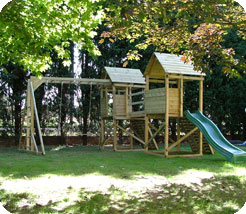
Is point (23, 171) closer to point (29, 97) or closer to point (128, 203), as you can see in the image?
point (128, 203)

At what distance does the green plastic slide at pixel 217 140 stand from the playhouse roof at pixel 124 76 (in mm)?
3825

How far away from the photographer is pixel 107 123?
70.1 feet

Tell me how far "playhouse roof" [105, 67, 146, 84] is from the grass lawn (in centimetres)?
699

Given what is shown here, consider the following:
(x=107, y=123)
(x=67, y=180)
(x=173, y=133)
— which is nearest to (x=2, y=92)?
(x=107, y=123)

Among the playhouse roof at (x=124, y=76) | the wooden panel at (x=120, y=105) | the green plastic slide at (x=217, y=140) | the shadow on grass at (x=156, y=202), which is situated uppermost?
the playhouse roof at (x=124, y=76)

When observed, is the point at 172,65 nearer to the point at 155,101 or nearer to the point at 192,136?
the point at 155,101

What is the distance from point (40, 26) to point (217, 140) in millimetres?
7496

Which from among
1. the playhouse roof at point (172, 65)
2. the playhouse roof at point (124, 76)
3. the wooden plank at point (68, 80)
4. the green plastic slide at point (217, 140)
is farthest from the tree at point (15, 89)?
the green plastic slide at point (217, 140)

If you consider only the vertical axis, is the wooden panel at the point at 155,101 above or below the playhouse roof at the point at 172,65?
below

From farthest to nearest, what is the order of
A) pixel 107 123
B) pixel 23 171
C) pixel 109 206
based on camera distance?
pixel 107 123, pixel 23 171, pixel 109 206

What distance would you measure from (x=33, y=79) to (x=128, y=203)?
957cm

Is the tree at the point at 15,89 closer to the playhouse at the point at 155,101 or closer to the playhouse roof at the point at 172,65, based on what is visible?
the playhouse at the point at 155,101

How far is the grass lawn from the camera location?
16.3 feet

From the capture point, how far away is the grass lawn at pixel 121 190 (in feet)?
16.3
